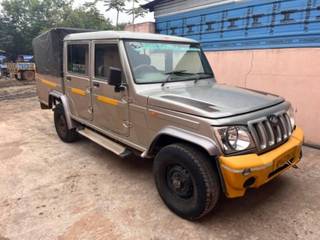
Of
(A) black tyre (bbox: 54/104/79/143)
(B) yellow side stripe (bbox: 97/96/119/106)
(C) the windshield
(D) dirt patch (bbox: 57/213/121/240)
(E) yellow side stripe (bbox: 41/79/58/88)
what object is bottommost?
(D) dirt patch (bbox: 57/213/121/240)

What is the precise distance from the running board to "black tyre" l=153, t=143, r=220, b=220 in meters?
0.68

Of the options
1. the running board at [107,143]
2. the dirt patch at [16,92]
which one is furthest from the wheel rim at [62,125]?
the dirt patch at [16,92]

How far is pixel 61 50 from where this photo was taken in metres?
4.56

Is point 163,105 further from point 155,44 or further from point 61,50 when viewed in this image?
point 61,50

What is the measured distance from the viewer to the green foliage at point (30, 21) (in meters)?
27.4

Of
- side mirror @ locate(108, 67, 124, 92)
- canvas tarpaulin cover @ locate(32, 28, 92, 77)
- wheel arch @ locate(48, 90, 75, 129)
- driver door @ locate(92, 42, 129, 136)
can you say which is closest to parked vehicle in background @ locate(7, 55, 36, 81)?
canvas tarpaulin cover @ locate(32, 28, 92, 77)

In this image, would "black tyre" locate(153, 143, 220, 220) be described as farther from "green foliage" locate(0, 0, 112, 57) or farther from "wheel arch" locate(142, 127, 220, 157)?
"green foliage" locate(0, 0, 112, 57)

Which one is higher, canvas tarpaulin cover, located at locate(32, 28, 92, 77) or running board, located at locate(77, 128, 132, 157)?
canvas tarpaulin cover, located at locate(32, 28, 92, 77)

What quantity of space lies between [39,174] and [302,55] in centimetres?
488

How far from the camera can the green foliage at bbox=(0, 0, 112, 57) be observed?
27.4m

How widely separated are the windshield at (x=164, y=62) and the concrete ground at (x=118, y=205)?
1435 millimetres

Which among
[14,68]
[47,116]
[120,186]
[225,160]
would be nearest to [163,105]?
[225,160]

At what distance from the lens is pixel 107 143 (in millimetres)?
3652

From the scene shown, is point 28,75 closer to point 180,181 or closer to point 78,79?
point 78,79
